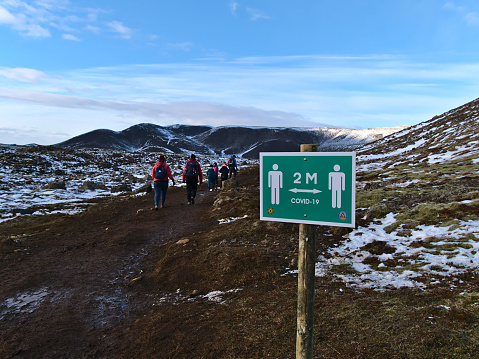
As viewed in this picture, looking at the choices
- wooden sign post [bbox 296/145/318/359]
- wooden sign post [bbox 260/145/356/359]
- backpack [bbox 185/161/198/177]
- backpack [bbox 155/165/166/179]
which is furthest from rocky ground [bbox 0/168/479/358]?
backpack [bbox 185/161/198/177]

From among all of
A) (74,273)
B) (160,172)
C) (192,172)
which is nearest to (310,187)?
(74,273)

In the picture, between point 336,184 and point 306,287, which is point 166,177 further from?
point 336,184

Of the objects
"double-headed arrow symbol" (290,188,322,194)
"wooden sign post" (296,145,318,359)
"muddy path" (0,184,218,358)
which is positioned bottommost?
"muddy path" (0,184,218,358)

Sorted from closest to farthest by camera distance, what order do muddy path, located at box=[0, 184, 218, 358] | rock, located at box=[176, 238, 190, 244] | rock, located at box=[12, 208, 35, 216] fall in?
muddy path, located at box=[0, 184, 218, 358] < rock, located at box=[176, 238, 190, 244] < rock, located at box=[12, 208, 35, 216]

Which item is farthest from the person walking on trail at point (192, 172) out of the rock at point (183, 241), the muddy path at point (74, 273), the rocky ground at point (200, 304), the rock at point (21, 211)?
the rock at point (21, 211)

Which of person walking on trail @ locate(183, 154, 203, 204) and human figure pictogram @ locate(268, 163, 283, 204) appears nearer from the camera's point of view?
human figure pictogram @ locate(268, 163, 283, 204)

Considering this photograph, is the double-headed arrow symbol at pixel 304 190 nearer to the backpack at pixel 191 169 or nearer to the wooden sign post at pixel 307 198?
the wooden sign post at pixel 307 198

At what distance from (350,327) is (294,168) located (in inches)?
115

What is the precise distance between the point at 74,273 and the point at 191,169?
8.41 meters

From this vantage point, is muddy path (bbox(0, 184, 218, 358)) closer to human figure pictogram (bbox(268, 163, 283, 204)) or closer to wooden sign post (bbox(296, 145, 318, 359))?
wooden sign post (bbox(296, 145, 318, 359))

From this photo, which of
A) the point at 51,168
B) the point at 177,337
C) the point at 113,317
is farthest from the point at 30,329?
the point at 51,168

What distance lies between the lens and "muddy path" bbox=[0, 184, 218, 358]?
207 inches

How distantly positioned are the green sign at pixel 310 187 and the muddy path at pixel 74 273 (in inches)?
157

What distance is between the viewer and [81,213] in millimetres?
15383
